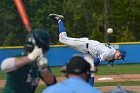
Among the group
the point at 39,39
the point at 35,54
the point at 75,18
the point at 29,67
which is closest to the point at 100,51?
the point at 29,67

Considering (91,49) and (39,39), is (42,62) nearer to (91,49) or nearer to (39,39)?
(39,39)

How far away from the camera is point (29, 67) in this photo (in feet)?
16.8

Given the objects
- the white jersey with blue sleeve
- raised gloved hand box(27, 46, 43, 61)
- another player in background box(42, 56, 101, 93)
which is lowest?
the white jersey with blue sleeve

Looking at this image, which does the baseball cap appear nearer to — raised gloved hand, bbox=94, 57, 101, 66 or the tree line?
raised gloved hand, bbox=94, 57, 101, 66

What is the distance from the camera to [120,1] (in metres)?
48.1

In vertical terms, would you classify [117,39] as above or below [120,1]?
below

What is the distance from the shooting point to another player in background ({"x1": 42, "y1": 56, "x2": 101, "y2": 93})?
3852mm

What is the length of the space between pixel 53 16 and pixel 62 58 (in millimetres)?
18377

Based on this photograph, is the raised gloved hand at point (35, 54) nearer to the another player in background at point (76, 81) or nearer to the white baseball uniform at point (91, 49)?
the another player in background at point (76, 81)

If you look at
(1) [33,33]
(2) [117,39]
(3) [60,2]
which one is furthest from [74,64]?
(3) [60,2]

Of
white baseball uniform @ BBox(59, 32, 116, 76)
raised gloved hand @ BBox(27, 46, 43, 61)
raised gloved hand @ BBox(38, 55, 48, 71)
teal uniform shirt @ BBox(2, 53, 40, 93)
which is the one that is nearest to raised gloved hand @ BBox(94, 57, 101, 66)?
white baseball uniform @ BBox(59, 32, 116, 76)

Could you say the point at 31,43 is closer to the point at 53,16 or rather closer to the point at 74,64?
the point at 74,64

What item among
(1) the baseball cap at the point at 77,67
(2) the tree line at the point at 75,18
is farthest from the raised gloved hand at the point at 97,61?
(2) the tree line at the point at 75,18

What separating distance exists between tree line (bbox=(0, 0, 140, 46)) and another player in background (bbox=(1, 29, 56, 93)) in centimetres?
3780
